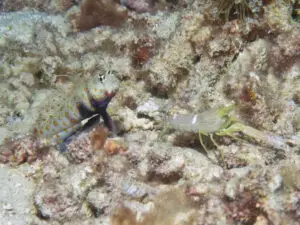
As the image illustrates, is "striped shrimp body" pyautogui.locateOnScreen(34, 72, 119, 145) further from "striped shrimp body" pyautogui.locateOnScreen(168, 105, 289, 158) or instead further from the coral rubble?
"striped shrimp body" pyautogui.locateOnScreen(168, 105, 289, 158)

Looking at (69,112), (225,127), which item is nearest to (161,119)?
(225,127)

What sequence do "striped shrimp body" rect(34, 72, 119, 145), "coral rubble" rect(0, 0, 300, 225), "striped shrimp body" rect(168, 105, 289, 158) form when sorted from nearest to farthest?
1. "coral rubble" rect(0, 0, 300, 225)
2. "striped shrimp body" rect(168, 105, 289, 158)
3. "striped shrimp body" rect(34, 72, 119, 145)

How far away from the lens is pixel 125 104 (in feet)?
15.3

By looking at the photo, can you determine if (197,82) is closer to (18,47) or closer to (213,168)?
(213,168)

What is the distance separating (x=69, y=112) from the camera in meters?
3.91

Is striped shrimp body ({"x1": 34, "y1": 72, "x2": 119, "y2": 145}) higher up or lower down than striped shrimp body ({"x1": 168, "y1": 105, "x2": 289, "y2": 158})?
lower down

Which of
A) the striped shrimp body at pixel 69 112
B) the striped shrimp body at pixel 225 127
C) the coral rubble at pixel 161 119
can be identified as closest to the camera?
the coral rubble at pixel 161 119

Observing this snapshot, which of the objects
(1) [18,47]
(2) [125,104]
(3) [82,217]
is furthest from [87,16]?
(3) [82,217]

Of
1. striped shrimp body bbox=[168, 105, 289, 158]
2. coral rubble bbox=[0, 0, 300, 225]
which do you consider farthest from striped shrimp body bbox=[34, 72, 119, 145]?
striped shrimp body bbox=[168, 105, 289, 158]

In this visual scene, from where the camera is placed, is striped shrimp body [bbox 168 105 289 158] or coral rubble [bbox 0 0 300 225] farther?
striped shrimp body [bbox 168 105 289 158]

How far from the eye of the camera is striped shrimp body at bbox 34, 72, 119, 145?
12.0ft

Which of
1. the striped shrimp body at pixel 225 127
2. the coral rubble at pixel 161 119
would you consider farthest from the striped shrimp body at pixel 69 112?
the striped shrimp body at pixel 225 127

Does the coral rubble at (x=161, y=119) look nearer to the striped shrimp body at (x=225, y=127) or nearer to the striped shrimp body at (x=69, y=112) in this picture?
the striped shrimp body at (x=225, y=127)

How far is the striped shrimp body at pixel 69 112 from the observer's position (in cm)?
365
